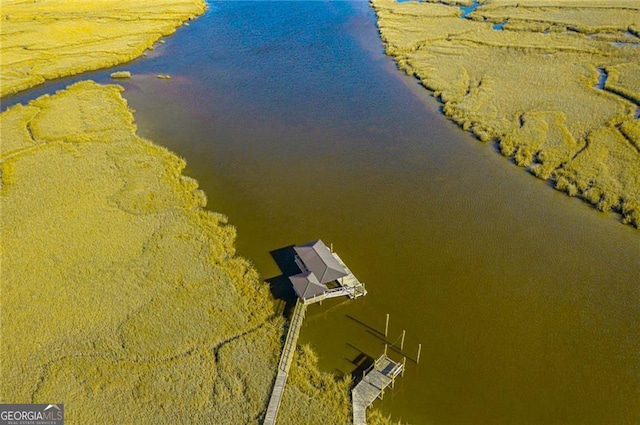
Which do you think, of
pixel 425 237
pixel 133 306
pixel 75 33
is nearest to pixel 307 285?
pixel 425 237

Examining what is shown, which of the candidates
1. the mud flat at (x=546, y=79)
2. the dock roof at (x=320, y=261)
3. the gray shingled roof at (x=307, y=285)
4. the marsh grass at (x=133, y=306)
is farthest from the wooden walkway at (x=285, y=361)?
the mud flat at (x=546, y=79)

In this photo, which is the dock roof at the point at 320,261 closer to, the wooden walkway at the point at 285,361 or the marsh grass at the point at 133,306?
the wooden walkway at the point at 285,361

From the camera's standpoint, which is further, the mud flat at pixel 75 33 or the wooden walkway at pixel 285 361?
the mud flat at pixel 75 33

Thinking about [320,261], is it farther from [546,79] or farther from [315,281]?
[546,79]

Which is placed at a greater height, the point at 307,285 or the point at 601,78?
the point at 601,78

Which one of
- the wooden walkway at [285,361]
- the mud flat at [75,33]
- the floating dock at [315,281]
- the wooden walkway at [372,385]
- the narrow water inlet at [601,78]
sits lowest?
the wooden walkway at [372,385]

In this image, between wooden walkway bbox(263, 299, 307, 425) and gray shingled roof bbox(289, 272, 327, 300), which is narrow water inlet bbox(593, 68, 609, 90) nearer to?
gray shingled roof bbox(289, 272, 327, 300)

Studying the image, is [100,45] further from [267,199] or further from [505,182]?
[505,182]

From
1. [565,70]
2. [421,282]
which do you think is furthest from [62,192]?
[565,70]
